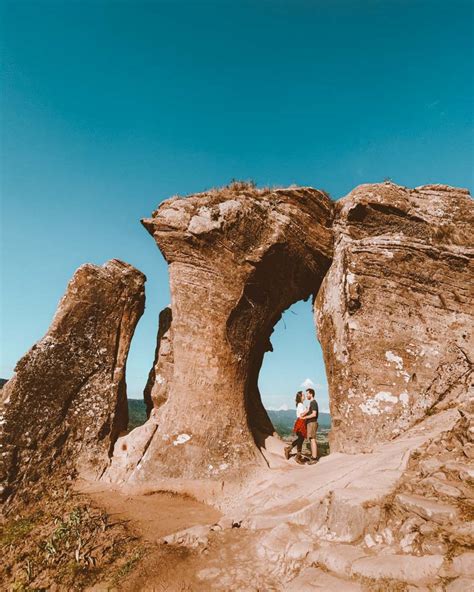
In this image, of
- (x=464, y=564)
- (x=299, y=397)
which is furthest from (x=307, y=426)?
(x=464, y=564)

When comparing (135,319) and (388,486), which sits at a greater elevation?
(135,319)

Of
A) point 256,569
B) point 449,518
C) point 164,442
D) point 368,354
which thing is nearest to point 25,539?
point 164,442

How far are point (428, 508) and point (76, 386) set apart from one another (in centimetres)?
861

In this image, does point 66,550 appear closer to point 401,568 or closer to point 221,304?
point 401,568

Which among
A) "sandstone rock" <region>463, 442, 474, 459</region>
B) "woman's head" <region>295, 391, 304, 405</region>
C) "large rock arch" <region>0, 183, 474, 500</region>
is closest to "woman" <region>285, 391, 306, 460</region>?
"woman's head" <region>295, 391, 304, 405</region>

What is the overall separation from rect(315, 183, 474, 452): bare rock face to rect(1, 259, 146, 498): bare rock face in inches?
244

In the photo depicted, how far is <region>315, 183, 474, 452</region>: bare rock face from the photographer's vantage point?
32.7ft

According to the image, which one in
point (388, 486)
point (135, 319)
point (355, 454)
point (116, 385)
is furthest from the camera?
point (135, 319)

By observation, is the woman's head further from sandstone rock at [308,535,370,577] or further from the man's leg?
sandstone rock at [308,535,370,577]

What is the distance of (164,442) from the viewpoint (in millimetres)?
9727

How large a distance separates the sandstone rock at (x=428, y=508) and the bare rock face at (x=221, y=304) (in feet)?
18.8

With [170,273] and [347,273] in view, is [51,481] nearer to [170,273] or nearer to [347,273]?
[170,273]

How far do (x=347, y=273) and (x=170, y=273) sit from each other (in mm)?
5453

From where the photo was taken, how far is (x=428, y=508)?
417 centimetres
